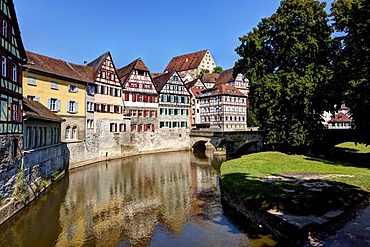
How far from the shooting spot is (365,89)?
19.8 metres

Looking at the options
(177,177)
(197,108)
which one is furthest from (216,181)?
(197,108)

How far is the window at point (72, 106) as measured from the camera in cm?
3046

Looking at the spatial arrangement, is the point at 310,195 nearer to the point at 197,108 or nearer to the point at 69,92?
the point at 69,92

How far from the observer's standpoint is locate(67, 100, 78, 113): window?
30.5 m

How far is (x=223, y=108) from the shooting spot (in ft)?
187

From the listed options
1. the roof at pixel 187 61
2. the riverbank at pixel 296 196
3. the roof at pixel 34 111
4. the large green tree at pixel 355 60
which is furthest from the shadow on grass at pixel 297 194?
the roof at pixel 187 61

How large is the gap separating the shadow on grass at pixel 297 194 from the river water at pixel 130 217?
4.24 ft

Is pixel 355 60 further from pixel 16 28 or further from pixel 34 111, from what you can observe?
pixel 34 111

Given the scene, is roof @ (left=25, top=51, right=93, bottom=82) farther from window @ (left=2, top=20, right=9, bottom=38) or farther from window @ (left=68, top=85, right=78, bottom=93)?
window @ (left=2, top=20, right=9, bottom=38)

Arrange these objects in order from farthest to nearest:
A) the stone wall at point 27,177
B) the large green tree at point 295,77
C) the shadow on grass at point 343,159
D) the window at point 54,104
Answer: the window at point 54,104 < the large green tree at point 295,77 < the shadow on grass at point 343,159 < the stone wall at point 27,177

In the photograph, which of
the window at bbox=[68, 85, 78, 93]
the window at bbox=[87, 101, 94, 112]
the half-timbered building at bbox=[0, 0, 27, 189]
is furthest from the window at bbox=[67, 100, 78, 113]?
the half-timbered building at bbox=[0, 0, 27, 189]

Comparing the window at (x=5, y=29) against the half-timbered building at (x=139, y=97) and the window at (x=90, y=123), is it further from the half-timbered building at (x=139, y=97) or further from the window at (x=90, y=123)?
the half-timbered building at (x=139, y=97)

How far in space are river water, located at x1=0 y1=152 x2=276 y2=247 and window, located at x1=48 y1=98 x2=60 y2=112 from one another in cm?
741

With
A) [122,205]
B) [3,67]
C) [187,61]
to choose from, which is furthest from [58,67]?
[187,61]
